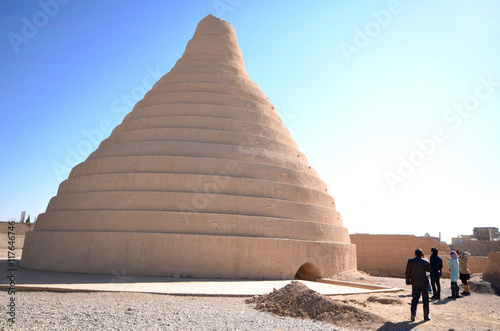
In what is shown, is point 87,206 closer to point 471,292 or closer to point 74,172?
point 74,172

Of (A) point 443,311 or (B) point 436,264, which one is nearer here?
(A) point 443,311

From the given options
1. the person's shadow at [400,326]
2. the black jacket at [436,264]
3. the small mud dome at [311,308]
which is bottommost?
the person's shadow at [400,326]

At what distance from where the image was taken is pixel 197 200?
1589 centimetres

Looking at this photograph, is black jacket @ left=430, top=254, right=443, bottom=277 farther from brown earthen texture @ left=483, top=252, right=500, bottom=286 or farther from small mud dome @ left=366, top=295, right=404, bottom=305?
brown earthen texture @ left=483, top=252, right=500, bottom=286

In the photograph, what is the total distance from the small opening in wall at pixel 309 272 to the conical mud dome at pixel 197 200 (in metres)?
0.06

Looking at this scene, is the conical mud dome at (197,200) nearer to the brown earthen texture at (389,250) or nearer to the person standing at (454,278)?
the person standing at (454,278)

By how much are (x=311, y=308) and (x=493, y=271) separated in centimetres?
1101

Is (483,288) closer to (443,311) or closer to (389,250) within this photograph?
(443,311)

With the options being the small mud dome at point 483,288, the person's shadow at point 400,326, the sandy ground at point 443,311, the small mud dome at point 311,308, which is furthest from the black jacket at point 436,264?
the small mud dome at point 311,308

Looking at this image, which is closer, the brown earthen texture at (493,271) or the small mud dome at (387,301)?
the small mud dome at (387,301)

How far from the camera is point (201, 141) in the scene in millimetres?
18109

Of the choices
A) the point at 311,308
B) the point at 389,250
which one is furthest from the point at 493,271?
the point at 311,308

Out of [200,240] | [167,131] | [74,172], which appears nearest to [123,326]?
[200,240]

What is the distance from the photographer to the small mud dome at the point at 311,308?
7996 mm
